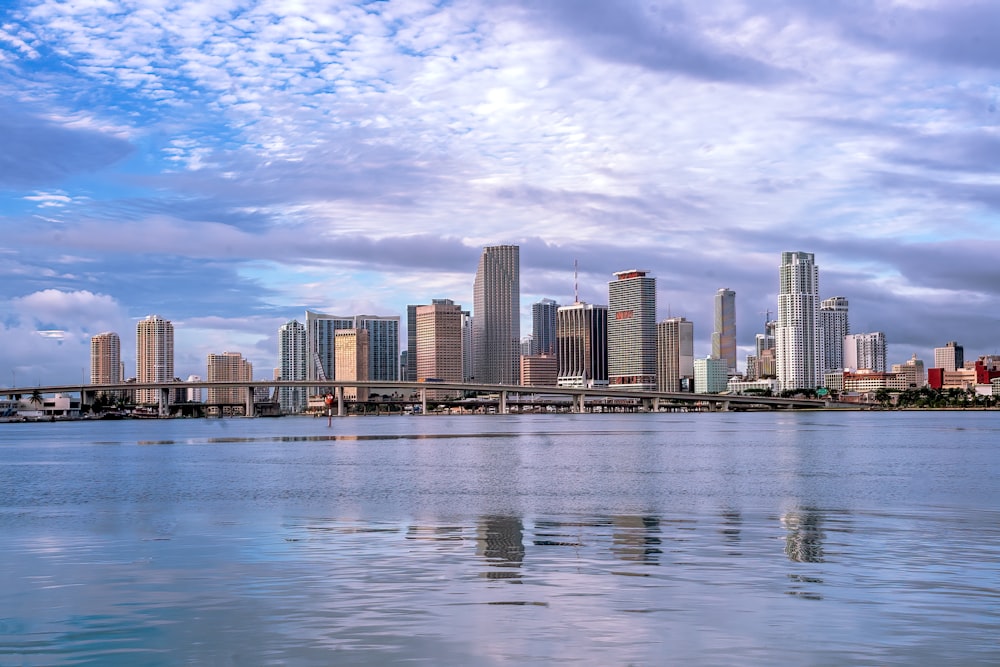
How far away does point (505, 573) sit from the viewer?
22938 millimetres

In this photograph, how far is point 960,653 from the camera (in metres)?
15.6

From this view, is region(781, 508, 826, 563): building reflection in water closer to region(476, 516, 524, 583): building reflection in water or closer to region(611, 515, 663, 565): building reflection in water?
region(611, 515, 663, 565): building reflection in water

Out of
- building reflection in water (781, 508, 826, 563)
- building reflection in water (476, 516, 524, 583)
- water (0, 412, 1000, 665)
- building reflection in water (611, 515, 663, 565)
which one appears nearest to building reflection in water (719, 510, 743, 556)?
water (0, 412, 1000, 665)

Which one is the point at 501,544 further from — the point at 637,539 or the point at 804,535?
the point at 804,535

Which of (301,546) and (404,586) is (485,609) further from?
(301,546)

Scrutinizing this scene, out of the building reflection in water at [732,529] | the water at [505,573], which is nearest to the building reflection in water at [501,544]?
the water at [505,573]

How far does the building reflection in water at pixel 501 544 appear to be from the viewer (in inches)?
919

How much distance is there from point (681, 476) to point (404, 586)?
3582 cm

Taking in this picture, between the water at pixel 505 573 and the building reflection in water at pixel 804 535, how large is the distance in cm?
17

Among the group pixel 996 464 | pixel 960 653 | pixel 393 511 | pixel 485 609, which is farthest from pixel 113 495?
pixel 996 464

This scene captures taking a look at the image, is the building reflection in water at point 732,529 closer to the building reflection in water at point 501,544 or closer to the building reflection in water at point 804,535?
the building reflection in water at point 804,535

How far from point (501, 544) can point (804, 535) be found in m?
8.74

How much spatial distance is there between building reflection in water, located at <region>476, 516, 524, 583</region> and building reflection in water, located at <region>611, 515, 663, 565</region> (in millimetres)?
2589

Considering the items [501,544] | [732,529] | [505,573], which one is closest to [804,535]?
[732,529]
